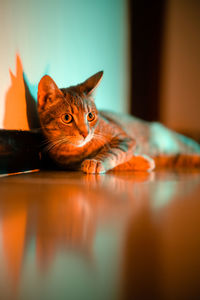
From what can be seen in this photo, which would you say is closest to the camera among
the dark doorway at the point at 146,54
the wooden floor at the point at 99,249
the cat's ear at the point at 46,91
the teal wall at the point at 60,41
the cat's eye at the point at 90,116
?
the wooden floor at the point at 99,249

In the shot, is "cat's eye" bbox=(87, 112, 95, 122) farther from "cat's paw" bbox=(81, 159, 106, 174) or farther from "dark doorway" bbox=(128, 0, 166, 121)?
"dark doorway" bbox=(128, 0, 166, 121)

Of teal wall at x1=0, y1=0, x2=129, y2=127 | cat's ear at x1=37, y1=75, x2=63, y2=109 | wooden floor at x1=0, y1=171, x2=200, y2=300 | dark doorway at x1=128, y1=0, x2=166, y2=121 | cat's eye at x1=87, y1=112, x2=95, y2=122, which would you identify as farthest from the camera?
dark doorway at x1=128, y1=0, x2=166, y2=121

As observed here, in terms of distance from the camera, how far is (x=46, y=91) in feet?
4.69

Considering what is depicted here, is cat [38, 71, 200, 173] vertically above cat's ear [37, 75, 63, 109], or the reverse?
cat's ear [37, 75, 63, 109]

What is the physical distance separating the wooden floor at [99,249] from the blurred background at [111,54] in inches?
31.2

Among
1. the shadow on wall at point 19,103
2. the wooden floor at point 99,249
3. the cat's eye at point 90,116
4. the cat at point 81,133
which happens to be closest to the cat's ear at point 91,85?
the cat at point 81,133

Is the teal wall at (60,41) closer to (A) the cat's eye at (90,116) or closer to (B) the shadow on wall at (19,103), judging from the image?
(B) the shadow on wall at (19,103)

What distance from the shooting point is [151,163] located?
1.69 meters

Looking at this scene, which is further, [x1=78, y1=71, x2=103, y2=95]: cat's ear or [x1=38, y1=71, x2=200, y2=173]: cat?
[x1=78, y1=71, x2=103, y2=95]: cat's ear

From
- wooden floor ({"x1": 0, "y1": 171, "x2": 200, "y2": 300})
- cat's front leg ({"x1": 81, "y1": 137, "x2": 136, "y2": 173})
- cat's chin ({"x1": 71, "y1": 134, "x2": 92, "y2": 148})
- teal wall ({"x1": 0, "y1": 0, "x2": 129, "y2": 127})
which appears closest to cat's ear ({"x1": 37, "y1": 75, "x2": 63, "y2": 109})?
teal wall ({"x1": 0, "y1": 0, "x2": 129, "y2": 127})

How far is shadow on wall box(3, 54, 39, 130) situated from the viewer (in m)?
1.30

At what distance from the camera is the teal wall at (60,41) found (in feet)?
4.14

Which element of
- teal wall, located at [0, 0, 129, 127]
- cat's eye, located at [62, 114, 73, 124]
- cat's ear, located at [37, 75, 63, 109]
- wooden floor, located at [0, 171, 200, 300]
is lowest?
wooden floor, located at [0, 171, 200, 300]

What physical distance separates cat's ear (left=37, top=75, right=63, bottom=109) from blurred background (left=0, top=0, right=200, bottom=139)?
0.09m
